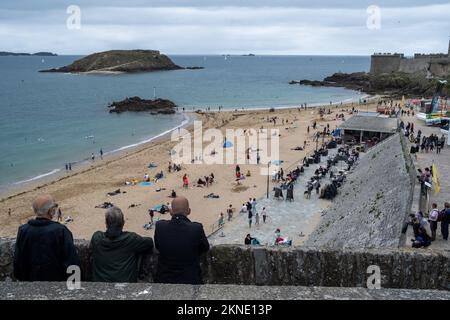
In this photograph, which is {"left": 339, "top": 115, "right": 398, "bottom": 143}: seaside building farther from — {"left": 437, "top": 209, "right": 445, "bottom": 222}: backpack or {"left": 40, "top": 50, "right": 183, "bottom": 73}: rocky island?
{"left": 40, "top": 50, "right": 183, "bottom": 73}: rocky island

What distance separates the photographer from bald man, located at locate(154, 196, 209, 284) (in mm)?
3857

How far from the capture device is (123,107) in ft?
222

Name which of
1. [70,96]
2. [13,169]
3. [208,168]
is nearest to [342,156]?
[208,168]

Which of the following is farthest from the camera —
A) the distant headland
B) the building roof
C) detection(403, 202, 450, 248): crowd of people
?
the distant headland

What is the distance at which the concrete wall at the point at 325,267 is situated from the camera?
4500mm

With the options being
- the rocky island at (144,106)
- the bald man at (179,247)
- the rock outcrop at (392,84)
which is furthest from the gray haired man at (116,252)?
the rock outcrop at (392,84)

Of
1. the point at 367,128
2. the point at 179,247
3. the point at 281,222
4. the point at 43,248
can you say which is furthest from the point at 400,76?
the point at 43,248

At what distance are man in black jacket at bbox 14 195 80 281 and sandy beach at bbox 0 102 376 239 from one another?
50.0 ft

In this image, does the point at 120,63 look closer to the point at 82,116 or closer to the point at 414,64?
the point at 414,64

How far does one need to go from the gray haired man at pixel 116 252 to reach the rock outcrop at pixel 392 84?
71.1 metres

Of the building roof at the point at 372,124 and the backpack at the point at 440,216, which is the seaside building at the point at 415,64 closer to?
the building roof at the point at 372,124

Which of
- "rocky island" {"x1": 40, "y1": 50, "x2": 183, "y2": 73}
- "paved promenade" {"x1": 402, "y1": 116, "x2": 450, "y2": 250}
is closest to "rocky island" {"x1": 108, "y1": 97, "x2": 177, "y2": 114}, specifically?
"paved promenade" {"x1": 402, "y1": 116, "x2": 450, "y2": 250}

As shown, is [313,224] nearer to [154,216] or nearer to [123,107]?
[154,216]

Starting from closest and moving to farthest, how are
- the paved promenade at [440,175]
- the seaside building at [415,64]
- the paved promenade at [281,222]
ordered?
the paved promenade at [440,175] < the paved promenade at [281,222] < the seaside building at [415,64]
